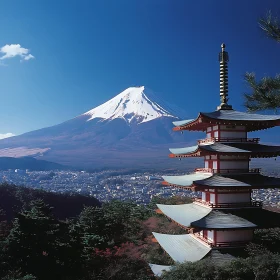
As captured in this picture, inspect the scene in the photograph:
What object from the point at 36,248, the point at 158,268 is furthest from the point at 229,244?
the point at 36,248

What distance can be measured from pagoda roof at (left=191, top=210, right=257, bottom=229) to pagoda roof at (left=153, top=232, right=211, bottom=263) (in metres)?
1.01

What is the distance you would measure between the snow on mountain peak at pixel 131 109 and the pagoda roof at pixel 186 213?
12858 centimetres

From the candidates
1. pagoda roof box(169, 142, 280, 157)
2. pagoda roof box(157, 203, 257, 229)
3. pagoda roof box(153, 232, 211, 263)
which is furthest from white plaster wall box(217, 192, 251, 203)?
pagoda roof box(153, 232, 211, 263)

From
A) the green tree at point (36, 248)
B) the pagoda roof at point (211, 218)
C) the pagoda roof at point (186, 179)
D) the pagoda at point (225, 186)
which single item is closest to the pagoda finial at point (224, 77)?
the pagoda at point (225, 186)

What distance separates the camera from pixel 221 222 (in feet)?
35.3

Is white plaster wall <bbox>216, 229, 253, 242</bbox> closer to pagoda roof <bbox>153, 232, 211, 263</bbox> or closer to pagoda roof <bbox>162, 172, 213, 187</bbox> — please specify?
pagoda roof <bbox>153, 232, 211, 263</bbox>

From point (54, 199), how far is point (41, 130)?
414ft

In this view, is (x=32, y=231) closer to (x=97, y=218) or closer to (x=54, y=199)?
(x=97, y=218)

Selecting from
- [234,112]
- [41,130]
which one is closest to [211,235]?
[234,112]

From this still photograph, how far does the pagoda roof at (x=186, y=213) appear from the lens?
11263 millimetres

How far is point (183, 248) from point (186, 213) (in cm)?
124

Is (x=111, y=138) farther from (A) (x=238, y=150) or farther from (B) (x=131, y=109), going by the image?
(A) (x=238, y=150)

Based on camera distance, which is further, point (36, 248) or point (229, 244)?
point (36, 248)

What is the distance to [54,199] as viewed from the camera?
4422cm
